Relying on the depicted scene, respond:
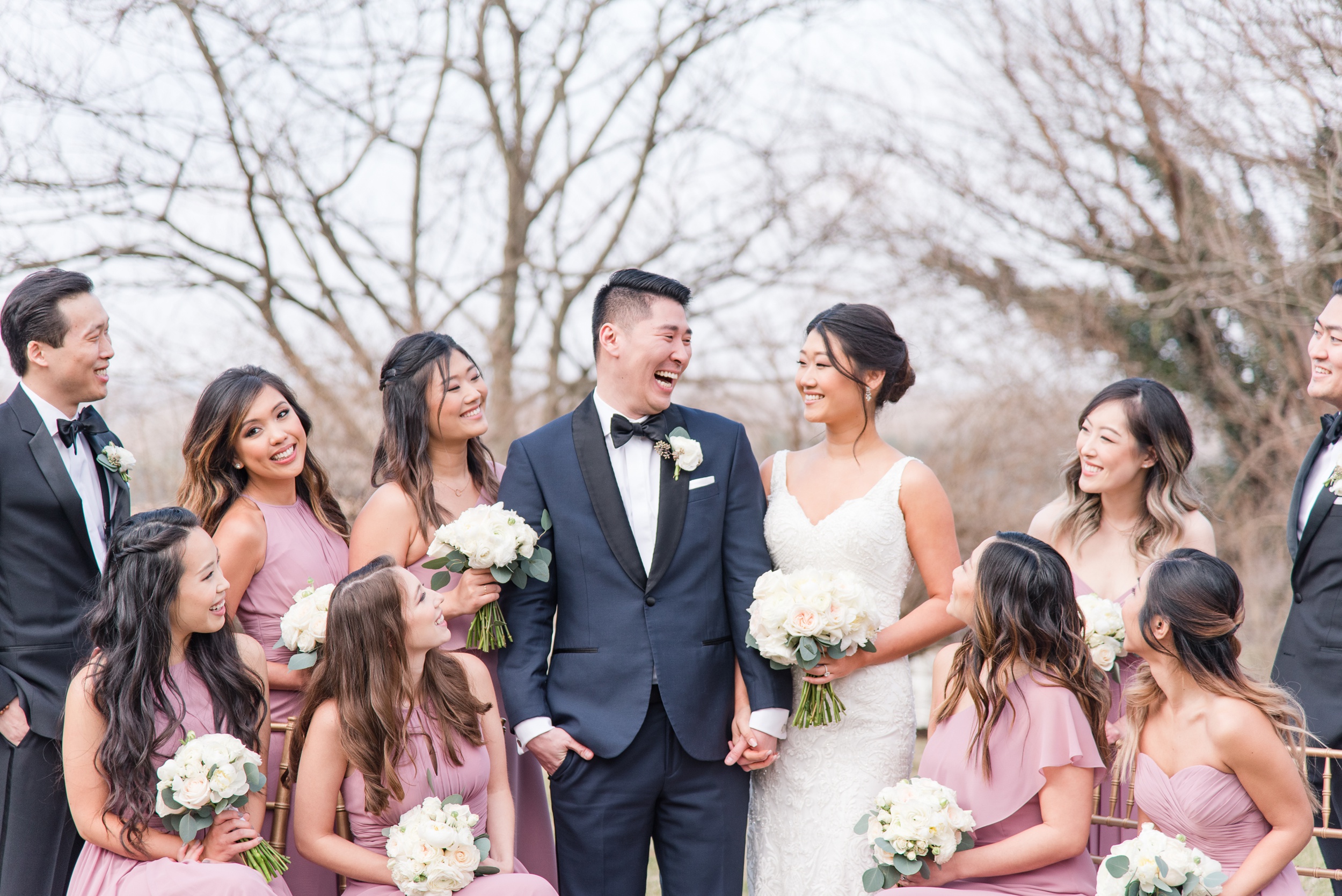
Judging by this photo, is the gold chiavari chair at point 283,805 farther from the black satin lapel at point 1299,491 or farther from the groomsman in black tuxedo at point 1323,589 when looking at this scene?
the black satin lapel at point 1299,491

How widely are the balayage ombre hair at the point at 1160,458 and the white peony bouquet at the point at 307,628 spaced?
319 centimetres

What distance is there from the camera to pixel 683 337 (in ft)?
13.7

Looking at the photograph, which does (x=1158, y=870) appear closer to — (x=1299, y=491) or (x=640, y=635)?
(x=640, y=635)

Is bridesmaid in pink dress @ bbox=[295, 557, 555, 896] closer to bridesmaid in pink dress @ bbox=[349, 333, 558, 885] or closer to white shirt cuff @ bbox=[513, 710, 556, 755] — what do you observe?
white shirt cuff @ bbox=[513, 710, 556, 755]

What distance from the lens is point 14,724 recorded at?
401cm

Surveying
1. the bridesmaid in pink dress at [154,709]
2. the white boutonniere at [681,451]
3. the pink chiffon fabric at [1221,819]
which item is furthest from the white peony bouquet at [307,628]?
the pink chiffon fabric at [1221,819]

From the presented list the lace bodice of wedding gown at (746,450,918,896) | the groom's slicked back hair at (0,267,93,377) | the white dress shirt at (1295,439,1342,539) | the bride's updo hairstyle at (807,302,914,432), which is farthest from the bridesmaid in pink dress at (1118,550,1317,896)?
the groom's slicked back hair at (0,267,93,377)

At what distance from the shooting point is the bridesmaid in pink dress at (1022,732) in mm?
3535

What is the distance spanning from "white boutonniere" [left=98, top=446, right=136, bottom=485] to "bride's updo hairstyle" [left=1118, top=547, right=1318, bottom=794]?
3.86 metres

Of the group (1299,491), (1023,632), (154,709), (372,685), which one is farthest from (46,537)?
(1299,491)

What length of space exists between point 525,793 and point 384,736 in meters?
0.90

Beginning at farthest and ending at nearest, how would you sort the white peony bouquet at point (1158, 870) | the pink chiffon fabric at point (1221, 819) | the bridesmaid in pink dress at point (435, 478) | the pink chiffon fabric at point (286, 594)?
the bridesmaid in pink dress at point (435, 478), the pink chiffon fabric at point (286, 594), the pink chiffon fabric at point (1221, 819), the white peony bouquet at point (1158, 870)

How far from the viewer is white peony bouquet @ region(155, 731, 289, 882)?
342cm

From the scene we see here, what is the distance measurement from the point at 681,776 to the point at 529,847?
0.96 m
